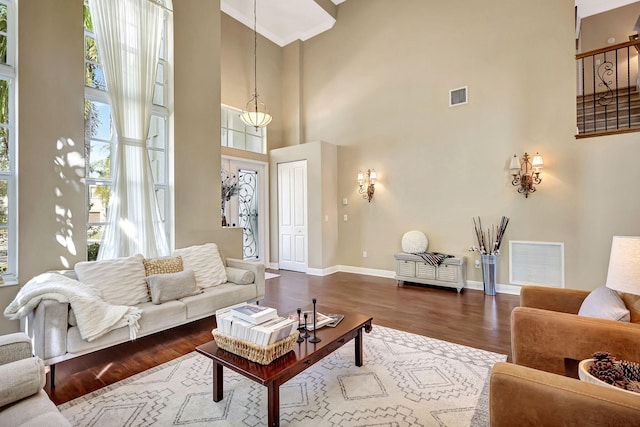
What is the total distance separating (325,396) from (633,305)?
2.07m

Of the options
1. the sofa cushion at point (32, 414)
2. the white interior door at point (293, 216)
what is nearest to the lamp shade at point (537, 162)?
the white interior door at point (293, 216)

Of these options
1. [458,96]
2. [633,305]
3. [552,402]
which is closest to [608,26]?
[458,96]

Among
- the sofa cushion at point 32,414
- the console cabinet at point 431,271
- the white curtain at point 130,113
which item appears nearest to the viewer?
the sofa cushion at point 32,414

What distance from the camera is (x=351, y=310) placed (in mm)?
4180

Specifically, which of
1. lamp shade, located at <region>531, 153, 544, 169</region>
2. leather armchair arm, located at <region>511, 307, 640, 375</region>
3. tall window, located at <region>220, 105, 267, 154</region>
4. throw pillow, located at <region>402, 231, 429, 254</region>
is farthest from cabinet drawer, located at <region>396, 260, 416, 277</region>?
tall window, located at <region>220, 105, 267, 154</region>

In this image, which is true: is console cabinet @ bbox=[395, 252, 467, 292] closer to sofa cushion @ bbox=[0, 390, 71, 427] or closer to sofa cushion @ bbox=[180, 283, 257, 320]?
sofa cushion @ bbox=[180, 283, 257, 320]

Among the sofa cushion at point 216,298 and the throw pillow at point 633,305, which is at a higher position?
the throw pillow at point 633,305

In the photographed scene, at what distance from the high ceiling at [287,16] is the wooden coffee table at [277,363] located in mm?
6358

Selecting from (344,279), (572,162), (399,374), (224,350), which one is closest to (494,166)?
(572,162)

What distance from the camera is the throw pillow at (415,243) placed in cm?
548

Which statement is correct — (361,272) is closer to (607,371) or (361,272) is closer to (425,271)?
(425,271)

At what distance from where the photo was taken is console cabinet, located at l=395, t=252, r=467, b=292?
16.3 feet

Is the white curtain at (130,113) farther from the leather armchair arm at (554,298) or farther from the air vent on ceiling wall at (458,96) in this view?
the air vent on ceiling wall at (458,96)

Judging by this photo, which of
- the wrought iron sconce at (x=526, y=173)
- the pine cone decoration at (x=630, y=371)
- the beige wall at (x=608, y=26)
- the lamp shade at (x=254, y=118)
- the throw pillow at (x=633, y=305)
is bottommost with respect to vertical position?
the pine cone decoration at (x=630, y=371)
